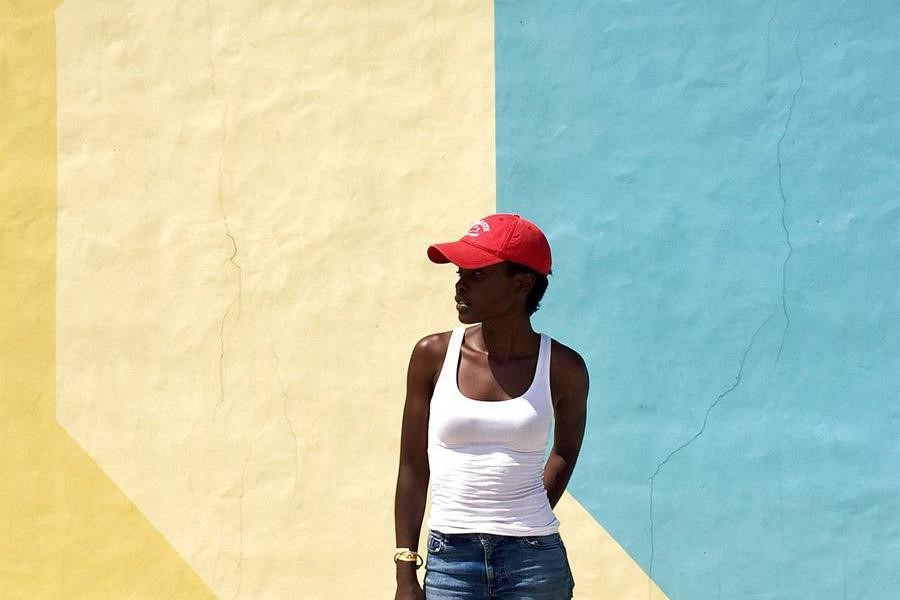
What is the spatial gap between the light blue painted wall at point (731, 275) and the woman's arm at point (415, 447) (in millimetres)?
1518

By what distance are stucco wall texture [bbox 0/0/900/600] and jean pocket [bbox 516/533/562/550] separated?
1496 millimetres

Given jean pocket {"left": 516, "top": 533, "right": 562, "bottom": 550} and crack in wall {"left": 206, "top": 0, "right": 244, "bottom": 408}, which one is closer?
jean pocket {"left": 516, "top": 533, "right": 562, "bottom": 550}

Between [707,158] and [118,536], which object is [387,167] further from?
[118,536]

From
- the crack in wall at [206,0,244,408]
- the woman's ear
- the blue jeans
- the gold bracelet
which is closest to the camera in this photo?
the blue jeans

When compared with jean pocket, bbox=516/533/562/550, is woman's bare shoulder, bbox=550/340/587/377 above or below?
above

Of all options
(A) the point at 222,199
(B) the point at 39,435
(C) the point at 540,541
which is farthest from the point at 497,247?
(B) the point at 39,435

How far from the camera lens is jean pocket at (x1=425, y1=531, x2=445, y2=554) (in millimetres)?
3289

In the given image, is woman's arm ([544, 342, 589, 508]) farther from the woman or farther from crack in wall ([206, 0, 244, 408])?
crack in wall ([206, 0, 244, 408])

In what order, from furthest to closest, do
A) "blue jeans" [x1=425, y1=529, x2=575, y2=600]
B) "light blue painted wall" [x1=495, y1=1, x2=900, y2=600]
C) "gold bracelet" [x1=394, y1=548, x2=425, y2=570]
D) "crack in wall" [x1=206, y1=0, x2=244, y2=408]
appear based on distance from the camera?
"crack in wall" [x1=206, y1=0, x2=244, y2=408]
"light blue painted wall" [x1=495, y1=1, x2=900, y2=600]
"gold bracelet" [x1=394, y1=548, x2=425, y2=570]
"blue jeans" [x1=425, y1=529, x2=575, y2=600]

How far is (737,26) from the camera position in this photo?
4.82 metres

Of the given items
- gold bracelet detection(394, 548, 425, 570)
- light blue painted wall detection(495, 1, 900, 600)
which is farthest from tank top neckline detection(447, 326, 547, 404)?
light blue painted wall detection(495, 1, 900, 600)

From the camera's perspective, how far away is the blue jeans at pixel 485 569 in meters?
3.26

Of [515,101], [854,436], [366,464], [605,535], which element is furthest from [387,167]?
[854,436]

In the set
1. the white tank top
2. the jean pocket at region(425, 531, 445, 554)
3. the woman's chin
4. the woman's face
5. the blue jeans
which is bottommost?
the blue jeans
